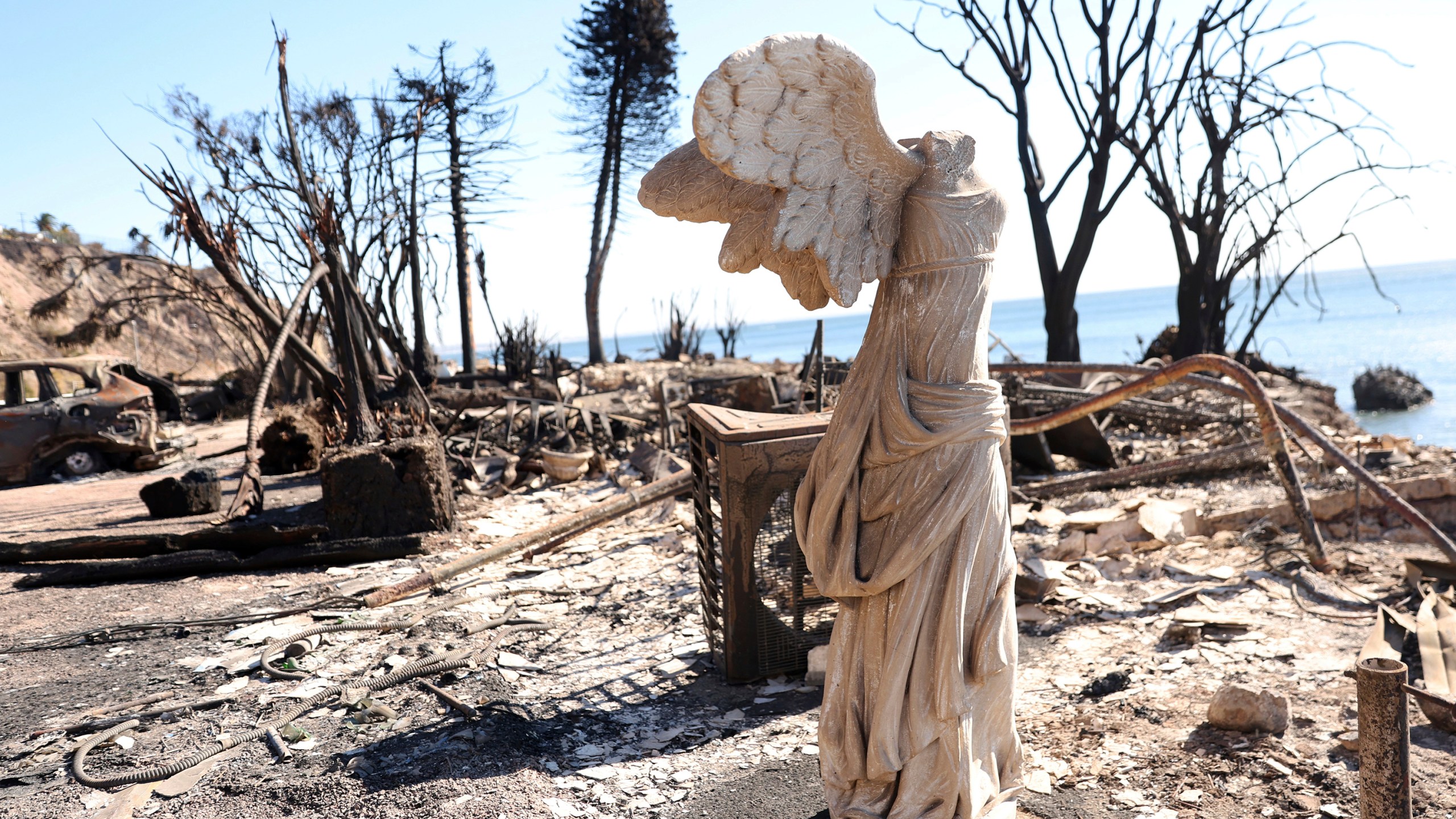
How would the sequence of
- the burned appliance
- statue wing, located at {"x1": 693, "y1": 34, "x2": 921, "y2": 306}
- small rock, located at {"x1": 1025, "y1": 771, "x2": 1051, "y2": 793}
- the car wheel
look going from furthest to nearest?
the car wheel, the burned appliance, small rock, located at {"x1": 1025, "y1": 771, "x2": 1051, "y2": 793}, statue wing, located at {"x1": 693, "y1": 34, "x2": 921, "y2": 306}

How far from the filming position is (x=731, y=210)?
115 inches

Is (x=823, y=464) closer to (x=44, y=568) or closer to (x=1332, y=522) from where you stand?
(x=1332, y=522)

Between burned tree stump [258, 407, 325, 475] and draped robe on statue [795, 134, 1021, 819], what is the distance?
36.3ft

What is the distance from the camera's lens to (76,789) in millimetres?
3928

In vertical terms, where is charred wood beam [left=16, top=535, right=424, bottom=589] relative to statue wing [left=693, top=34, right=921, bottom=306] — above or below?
below

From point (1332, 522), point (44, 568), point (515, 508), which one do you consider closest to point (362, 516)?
point (515, 508)

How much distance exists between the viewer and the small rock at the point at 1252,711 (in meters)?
3.84

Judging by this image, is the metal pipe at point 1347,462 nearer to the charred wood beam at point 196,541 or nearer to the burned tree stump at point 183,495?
the charred wood beam at point 196,541

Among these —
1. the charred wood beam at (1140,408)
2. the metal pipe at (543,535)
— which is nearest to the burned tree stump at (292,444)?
the metal pipe at (543,535)

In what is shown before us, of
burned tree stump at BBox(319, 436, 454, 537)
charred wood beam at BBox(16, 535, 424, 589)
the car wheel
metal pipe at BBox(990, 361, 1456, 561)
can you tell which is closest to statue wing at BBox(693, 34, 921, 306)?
metal pipe at BBox(990, 361, 1456, 561)

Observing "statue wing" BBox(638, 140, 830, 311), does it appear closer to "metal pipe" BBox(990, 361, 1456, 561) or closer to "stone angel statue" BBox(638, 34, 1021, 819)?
"stone angel statue" BBox(638, 34, 1021, 819)

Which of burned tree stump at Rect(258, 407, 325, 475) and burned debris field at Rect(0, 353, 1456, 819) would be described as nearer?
burned debris field at Rect(0, 353, 1456, 819)

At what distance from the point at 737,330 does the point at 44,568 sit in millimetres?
20642

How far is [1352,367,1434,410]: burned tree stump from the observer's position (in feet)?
68.7
